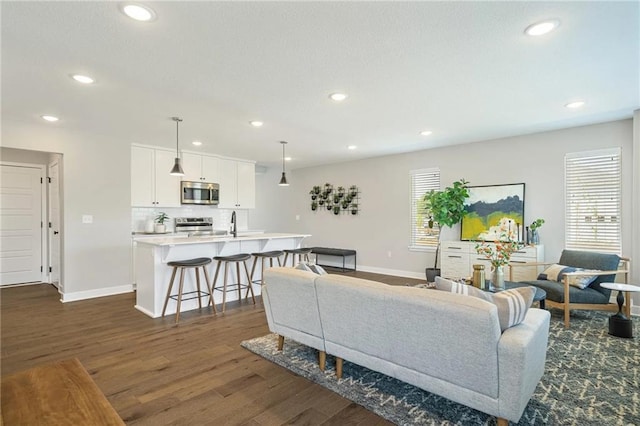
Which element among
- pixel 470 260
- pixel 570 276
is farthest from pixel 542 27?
pixel 470 260

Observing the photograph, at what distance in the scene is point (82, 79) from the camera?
3053mm

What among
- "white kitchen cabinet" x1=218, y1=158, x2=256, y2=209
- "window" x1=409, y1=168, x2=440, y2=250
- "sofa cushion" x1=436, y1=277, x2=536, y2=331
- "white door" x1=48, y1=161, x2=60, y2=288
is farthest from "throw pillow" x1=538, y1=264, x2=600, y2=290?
"white door" x1=48, y1=161, x2=60, y2=288

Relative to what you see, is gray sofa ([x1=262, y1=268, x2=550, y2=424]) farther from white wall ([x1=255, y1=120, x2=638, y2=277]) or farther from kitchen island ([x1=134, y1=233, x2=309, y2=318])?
white wall ([x1=255, y1=120, x2=638, y2=277])

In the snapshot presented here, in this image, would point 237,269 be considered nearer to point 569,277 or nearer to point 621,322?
point 569,277

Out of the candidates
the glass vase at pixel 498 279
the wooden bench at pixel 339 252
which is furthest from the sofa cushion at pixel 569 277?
the wooden bench at pixel 339 252

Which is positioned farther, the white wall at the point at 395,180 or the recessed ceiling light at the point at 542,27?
the white wall at the point at 395,180

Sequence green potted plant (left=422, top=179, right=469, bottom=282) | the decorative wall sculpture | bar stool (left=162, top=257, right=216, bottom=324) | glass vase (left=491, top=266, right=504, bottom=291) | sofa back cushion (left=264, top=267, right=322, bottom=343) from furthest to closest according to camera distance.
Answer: the decorative wall sculpture < green potted plant (left=422, top=179, right=469, bottom=282) < bar stool (left=162, top=257, right=216, bottom=324) < glass vase (left=491, top=266, right=504, bottom=291) < sofa back cushion (left=264, top=267, right=322, bottom=343)

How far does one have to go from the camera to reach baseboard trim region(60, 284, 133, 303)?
16.1 feet

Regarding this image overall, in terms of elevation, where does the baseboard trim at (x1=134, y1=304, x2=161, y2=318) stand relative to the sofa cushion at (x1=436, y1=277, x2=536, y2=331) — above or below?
below

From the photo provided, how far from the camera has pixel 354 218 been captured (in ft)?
25.0

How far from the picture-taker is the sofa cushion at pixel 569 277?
384 cm

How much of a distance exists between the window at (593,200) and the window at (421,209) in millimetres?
2050

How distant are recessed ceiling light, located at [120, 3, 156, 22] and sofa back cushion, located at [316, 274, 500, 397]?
2.08m

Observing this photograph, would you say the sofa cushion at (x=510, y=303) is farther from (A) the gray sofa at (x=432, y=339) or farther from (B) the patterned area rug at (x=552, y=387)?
(B) the patterned area rug at (x=552, y=387)
